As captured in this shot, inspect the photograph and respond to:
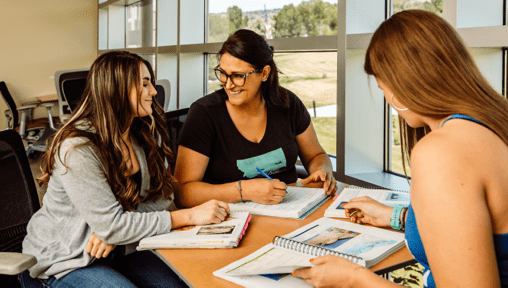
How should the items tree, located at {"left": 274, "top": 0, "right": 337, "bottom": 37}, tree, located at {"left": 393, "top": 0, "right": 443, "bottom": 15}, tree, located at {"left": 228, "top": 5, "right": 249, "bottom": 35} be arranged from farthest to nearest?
tree, located at {"left": 228, "top": 5, "right": 249, "bottom": 35} → tree, located at {"left": 274, "top": 0, "right": 337, "bottom": 37} → tree, located at {"left": 393, "top": 0, "right": 443, "bottom": 15}

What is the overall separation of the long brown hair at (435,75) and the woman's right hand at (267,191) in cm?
70

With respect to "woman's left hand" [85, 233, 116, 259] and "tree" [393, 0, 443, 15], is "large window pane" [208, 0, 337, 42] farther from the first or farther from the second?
"woman's left hand" [85, 233, 116, 259]

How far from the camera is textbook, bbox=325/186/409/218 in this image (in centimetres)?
146

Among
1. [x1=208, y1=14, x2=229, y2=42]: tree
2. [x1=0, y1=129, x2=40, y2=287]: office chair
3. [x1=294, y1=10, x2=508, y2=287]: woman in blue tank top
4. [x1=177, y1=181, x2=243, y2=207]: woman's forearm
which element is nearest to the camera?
[x1=294, y1=10, x2=508, y2=287]: woman in blue tank top

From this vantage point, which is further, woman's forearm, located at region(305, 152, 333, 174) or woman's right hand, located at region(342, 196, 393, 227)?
woman's forearm, located at region(305, 152, 333, 174)

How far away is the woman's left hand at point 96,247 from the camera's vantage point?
1.32 m

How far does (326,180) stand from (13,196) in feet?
3.74

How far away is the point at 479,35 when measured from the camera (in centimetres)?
173

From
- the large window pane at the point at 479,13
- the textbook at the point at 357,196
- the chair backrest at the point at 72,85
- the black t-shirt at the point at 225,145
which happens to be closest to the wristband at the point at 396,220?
the textbook at the point at 357,196

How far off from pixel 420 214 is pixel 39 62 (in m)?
8.04

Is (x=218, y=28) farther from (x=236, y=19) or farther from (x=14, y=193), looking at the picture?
(x=14, y=193)

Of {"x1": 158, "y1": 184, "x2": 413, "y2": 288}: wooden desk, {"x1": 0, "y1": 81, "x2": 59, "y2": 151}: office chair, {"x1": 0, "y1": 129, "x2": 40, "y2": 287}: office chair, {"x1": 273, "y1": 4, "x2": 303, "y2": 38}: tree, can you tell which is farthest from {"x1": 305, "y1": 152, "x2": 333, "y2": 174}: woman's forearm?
{"x1": 0, "y1": 81, "x2": 59, "y2": 151}: office chair

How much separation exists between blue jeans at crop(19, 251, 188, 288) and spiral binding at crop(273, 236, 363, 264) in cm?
50

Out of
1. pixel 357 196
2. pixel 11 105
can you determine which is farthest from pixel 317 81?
pixel 11 105
